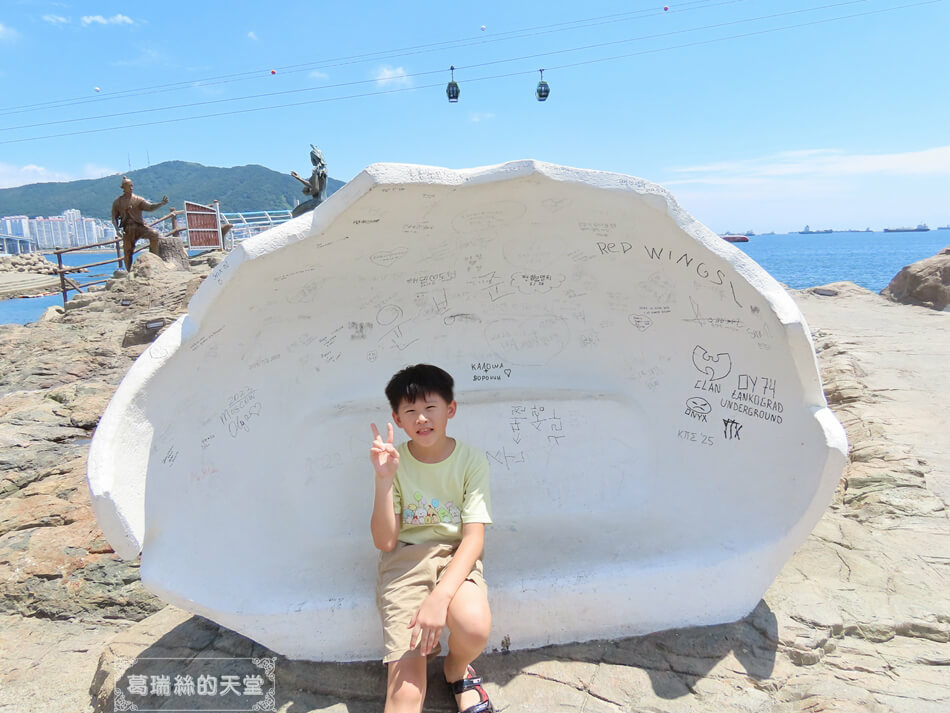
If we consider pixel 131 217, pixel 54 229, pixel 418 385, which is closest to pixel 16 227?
pixel 54 229

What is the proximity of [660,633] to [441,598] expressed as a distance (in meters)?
0.96

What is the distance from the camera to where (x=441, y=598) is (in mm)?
1734

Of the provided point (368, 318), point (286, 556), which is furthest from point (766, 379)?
point (286, 556)

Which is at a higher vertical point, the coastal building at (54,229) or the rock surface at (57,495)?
the coastal building at (54,229)

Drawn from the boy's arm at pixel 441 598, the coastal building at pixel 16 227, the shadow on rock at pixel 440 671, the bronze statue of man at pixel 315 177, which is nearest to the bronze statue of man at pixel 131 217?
the bronze statue of man at pixel 315 177

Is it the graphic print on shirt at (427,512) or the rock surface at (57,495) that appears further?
the rock surface at (57,495)

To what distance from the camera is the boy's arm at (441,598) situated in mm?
1706

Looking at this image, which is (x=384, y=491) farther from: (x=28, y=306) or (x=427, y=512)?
(x=28, y=306)

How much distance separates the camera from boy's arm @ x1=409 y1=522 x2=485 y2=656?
1.71m

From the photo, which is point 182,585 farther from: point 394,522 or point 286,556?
point 394,522

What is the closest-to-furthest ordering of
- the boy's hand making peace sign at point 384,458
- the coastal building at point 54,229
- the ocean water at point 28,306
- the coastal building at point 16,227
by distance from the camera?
the boy's hand making peace sign at point 384,458, the ocean water at point 28,306, the coastal building at point 16,227, the coastal building at point 54,229

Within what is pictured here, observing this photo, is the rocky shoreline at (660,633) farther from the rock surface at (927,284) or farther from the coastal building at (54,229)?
the coastal building at (54,229)

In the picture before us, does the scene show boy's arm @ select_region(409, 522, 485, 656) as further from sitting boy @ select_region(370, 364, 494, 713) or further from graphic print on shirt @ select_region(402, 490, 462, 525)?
graphic print on shirt @ select_region(402, 490, 462, 525)

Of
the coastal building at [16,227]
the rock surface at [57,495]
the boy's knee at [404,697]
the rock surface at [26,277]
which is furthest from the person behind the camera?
the coastal building at [16,227]
